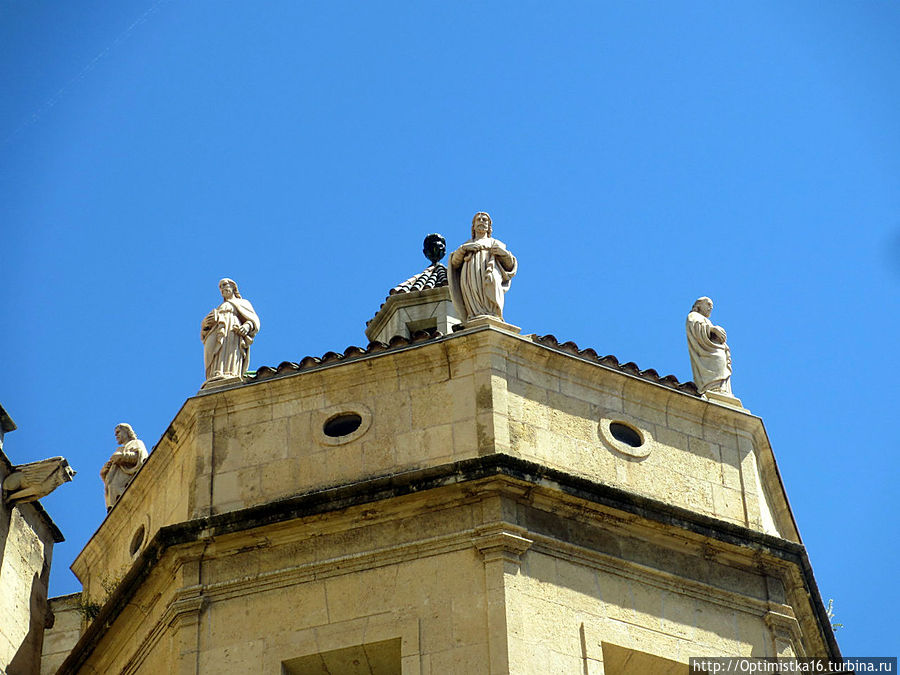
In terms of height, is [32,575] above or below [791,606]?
above

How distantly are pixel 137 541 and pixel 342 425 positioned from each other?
109 inches

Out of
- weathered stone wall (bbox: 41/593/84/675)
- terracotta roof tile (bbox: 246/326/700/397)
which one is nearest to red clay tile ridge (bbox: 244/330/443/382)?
terracotta roof tile (bbox: 246/326/700/397)

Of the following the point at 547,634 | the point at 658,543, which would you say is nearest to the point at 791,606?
the point at 658,543

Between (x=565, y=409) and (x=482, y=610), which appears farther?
(x=565, y=409)

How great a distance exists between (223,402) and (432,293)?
627cm

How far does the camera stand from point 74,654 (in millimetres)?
26344

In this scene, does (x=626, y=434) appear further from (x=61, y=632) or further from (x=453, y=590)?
(x=61, y=632)

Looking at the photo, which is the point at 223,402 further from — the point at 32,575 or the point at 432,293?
the point at 432,293

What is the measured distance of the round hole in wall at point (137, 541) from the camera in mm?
26656

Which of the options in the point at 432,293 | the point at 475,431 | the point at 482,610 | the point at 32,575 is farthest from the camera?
the point at 432,293

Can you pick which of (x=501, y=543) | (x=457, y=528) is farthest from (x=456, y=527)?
(x=501, y=543)

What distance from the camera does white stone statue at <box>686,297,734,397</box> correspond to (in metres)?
27.2

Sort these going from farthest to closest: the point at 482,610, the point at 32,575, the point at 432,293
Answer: the point at 432,293, the point at 32,575, the point at 482,610

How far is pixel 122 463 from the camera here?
28.1 metres
